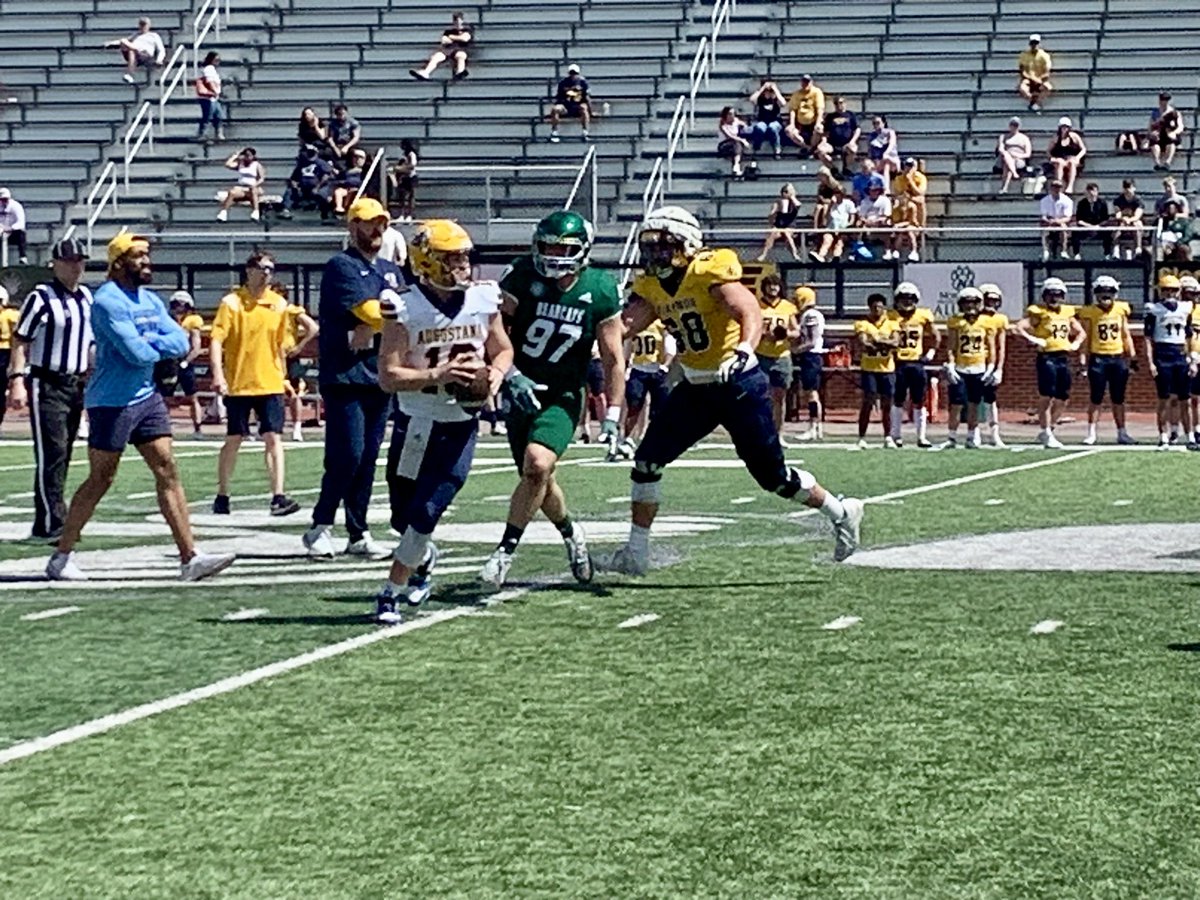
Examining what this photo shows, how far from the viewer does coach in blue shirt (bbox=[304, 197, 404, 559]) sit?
1202 cm

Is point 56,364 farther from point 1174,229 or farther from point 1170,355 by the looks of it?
point 1174,229

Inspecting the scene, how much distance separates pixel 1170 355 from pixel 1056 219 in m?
7.20

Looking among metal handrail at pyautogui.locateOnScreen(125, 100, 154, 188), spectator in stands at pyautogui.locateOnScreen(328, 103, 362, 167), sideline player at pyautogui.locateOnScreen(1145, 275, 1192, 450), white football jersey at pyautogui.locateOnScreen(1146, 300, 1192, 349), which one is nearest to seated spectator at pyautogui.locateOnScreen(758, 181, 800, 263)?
spectator in stands at pyautogui.locateOnScreen(328, 103, 362, 167)

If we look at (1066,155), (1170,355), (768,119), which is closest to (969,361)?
(1170,355)

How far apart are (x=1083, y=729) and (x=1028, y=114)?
27.3 metres

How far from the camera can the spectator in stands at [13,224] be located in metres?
31.8

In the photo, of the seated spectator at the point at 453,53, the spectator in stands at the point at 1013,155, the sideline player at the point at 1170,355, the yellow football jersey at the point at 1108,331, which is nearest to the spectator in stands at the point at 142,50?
the seated spectator at the point at 453,53

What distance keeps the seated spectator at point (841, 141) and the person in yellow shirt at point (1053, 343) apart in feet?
23.8

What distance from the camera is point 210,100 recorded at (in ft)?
115

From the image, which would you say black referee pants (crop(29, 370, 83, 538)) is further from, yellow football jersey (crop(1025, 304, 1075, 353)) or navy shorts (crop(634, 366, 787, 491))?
yellow football jersey (crop(1025, 304, 1075, 353))

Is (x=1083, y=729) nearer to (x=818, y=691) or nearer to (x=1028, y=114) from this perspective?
(x=818, y=691)

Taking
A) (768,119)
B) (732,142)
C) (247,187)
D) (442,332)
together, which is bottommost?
(442,332)

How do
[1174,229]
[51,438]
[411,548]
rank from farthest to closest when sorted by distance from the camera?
1. [1174,229]
2. [51,438]
3. [411,548]

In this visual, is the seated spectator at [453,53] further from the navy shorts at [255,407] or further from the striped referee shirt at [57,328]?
the striped referee shirt at [57,328]
